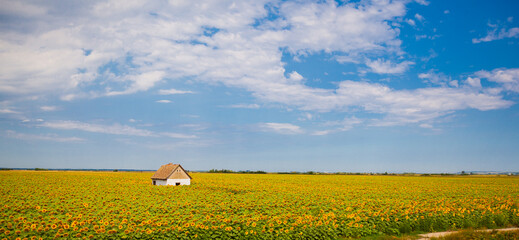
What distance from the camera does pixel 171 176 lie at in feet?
151

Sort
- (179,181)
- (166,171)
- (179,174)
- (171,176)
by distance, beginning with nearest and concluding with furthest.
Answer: (171,176) < (179,181) < (179,174) < (166,171)

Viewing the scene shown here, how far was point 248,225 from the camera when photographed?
16.1 m

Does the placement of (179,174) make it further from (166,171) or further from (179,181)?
(166,171)

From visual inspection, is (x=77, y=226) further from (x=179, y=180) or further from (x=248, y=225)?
(x=179, y=180)

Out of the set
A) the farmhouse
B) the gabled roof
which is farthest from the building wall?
the gabled roof

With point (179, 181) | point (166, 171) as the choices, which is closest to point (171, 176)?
point (179, 181)

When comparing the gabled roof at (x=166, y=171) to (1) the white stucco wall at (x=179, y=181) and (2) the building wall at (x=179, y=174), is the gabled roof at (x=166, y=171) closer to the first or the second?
(2) the building wall at (x=179, y=174)

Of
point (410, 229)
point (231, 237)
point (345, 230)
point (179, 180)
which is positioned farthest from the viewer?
point (179, 180)

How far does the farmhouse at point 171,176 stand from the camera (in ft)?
150

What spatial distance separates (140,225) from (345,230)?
10.6m

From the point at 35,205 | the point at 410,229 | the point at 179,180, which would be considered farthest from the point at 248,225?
the point at 179,180

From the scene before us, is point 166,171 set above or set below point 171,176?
above

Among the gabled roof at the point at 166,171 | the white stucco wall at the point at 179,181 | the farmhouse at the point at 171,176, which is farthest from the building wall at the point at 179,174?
the white stucco wall at the point at 179,181

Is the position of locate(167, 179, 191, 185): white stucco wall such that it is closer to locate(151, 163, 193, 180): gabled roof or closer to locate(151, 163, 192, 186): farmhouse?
locate(151, 163, 192, 186): farmhouse
